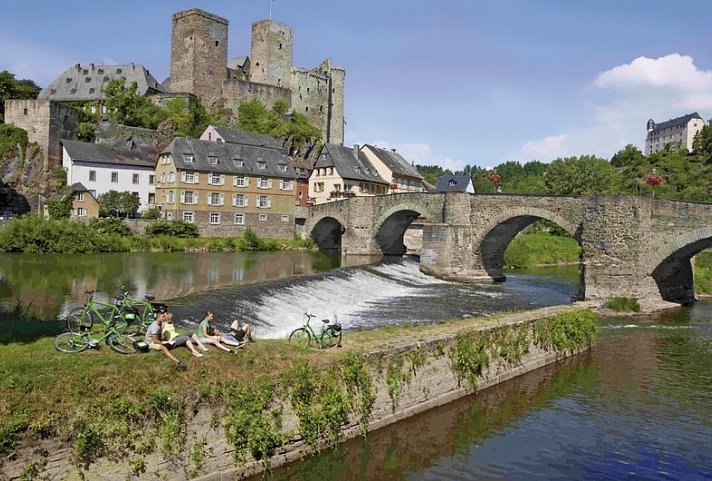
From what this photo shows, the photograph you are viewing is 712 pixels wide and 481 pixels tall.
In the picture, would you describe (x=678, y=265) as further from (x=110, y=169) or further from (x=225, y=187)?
(x=110, y=169)

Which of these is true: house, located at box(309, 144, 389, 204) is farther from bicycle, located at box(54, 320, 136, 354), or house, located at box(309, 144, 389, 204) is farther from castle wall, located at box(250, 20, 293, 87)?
bicycle, located at box(54, 320, 136, 354)

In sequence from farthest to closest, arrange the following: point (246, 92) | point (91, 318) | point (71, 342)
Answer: point (246, 92) < point (91, 318) < point (71, 342)

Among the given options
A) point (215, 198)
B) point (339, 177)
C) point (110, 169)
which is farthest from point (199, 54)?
point (215, 198)

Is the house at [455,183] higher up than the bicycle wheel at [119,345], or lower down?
higher up

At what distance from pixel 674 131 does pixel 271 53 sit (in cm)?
9772

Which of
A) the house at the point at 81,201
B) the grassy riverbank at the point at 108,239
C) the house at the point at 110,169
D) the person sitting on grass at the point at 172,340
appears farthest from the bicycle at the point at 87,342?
the house at the point at 110,169

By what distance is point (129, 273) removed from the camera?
113 feet

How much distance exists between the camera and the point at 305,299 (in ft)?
87.0

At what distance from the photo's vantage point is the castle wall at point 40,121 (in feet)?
206

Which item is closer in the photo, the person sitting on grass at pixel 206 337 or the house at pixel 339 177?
the person sitting on grass at pixel 206 337

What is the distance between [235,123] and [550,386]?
67.7 m

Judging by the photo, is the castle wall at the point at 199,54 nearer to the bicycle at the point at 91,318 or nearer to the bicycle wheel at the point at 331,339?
the bicycle at the point at 91,318

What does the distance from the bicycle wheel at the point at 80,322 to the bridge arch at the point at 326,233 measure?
156 feet

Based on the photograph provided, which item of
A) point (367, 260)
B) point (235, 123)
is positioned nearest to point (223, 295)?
→ point (367, 260)
